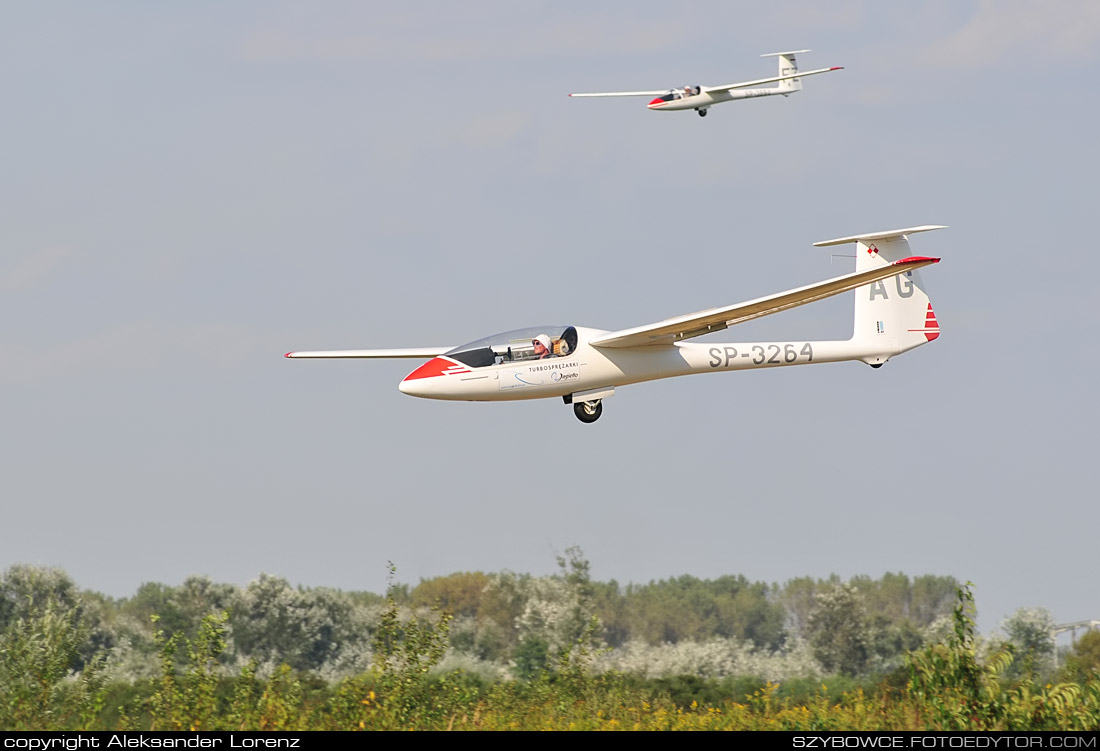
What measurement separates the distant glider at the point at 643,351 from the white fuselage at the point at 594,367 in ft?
0.06

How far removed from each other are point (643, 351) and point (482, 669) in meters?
16.2

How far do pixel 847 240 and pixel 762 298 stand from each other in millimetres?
5080

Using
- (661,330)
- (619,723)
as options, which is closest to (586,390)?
(661,330)

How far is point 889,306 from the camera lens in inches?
1082

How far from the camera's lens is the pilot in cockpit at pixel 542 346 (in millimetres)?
23031

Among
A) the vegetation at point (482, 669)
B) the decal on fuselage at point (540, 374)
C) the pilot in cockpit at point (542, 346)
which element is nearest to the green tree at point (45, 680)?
the vegetation at point (482, 669)

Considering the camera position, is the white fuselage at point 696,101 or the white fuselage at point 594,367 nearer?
the white fuselage at point 594,367

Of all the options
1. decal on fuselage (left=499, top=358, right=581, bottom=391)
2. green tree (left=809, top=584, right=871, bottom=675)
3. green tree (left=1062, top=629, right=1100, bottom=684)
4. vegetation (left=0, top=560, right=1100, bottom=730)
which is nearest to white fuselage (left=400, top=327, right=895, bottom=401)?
decal on fuselage (left=499, top=358, right=581, bottom=391)

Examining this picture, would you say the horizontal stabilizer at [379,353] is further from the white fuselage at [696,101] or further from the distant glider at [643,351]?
the white fuselage at [696,101]

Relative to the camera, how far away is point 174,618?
181 feet

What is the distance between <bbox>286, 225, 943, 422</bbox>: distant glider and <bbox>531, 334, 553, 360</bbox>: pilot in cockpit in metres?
0.02

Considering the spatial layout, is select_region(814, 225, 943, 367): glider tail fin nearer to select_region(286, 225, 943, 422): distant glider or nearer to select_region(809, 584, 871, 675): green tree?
select_region(286, 225, 943, 422): distant glider
